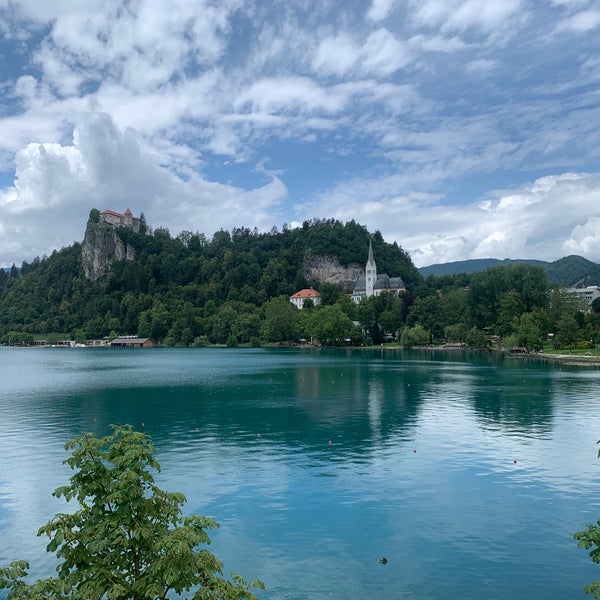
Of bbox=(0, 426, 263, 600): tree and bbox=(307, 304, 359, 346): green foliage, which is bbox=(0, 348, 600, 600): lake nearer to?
bbox=(0, 426, 263, 600): tree

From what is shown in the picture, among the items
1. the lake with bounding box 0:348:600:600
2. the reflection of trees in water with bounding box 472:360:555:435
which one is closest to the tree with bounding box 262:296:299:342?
the reflection of trees in water with bounding box 472:360:555:435

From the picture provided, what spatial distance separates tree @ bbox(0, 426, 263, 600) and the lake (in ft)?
26.8

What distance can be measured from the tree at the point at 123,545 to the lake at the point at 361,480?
818 cm

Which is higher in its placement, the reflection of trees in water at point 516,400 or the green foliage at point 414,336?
the green foliage at point 414,336

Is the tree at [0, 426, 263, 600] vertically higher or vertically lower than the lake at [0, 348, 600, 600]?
higher

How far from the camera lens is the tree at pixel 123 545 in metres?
8.09

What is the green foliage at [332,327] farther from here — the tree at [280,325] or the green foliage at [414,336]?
the green foliage at [414,336]

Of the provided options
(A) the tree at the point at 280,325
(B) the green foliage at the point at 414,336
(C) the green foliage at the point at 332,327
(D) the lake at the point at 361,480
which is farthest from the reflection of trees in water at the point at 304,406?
(A) the tree at the point at 280,325

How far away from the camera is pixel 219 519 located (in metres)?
21.3

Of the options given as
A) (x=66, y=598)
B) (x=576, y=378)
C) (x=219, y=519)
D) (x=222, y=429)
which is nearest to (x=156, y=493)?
(x=66, y=598)

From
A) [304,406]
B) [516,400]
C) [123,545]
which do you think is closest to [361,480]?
[123,545]

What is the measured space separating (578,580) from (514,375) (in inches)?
2461

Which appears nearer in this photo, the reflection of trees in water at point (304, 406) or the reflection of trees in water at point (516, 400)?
the reflection of trees in water at point (304, 406)

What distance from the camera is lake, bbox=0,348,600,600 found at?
17297mm
